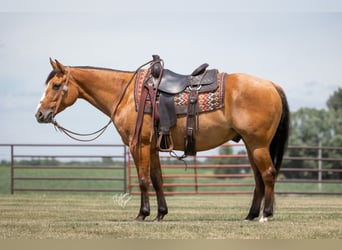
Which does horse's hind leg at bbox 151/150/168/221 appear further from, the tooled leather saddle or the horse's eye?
the horse's eye

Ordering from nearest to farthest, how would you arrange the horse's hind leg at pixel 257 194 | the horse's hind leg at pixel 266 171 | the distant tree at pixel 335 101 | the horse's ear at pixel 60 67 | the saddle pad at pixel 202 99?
1. the horse's hind leg at pixel 266 171
2. the saddle pad at pixel 202 99
3. the horse's hind leg at pixel 257 194
4. the horse's ear at pixel 60 67
5. the distant tree at pixel 335 101

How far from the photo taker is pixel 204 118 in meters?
8.76

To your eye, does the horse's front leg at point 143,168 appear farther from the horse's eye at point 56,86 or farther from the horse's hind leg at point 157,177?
the horse's eye at point 56,86

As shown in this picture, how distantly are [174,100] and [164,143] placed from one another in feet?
1.75

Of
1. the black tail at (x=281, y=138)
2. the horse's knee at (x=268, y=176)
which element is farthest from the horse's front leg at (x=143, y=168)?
the black tail at (x=281, y=138)

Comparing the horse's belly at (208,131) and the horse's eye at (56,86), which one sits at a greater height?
the horse's eye at (56,86)

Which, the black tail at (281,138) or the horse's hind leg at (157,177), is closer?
the black tail at (281,138)

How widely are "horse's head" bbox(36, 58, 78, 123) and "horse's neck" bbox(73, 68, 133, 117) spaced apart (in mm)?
166

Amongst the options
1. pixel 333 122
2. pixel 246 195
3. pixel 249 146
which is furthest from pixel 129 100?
pixel 333 122

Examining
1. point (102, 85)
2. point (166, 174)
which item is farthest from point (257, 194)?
point (166, 174)

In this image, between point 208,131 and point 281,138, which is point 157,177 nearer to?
point 208,131

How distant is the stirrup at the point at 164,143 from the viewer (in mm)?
8758

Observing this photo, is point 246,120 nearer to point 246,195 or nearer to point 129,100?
point 129,100

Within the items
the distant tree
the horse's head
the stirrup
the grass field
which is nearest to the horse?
the horse's head
